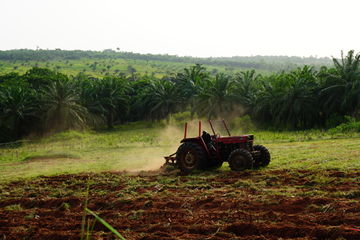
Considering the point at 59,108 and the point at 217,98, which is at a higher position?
the point at 217,98

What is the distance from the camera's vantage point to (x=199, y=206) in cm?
946

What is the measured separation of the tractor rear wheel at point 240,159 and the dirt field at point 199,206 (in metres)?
0.36

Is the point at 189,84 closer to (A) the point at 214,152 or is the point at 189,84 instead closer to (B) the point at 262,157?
(B) the point at 262,157

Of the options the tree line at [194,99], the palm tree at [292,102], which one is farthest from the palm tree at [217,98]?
the palm tree at [292,102]

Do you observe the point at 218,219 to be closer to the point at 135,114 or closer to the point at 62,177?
the point at 62,177

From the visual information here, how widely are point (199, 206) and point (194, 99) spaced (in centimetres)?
5052

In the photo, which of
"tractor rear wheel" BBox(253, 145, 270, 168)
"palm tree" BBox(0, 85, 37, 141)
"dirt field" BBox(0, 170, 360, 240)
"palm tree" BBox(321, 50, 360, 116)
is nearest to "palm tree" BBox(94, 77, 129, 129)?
"palm tree" BBox(0, 85, 37, 141)

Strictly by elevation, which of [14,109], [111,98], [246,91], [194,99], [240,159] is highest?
[246,91]

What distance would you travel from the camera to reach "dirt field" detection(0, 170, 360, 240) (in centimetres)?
739

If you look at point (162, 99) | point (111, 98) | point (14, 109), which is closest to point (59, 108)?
point (14, 109)

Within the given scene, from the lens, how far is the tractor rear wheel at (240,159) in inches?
538

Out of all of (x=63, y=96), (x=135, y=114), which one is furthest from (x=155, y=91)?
(x=63, y=96)

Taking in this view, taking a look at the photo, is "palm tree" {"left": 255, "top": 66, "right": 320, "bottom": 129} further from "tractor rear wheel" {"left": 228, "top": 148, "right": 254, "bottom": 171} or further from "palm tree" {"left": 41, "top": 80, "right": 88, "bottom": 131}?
"tractor rear wheel" {"left": 228, "top": 148, "right": 254, "bottom": 171}

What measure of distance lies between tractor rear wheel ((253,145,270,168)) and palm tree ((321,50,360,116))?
97.8 feet
